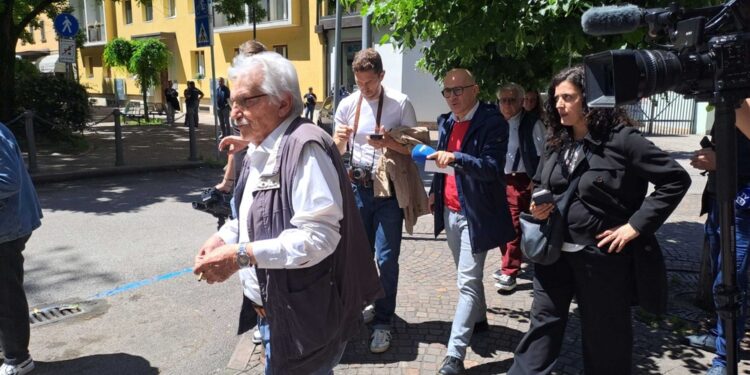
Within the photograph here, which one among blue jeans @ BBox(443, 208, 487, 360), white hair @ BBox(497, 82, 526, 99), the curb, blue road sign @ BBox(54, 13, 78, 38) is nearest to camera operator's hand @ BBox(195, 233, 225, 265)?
blue jeans @ BBox(443, 208, 487, 360)

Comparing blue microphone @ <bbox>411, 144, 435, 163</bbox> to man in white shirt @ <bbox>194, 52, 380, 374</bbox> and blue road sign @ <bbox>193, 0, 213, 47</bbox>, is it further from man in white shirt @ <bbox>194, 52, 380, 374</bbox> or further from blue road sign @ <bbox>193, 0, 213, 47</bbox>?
blue road sign @ <bbox>193, 0, 213, 47</bbox>

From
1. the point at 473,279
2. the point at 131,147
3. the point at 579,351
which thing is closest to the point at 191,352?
the point at 473,279

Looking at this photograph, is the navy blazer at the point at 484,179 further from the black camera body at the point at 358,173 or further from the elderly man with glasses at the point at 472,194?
the black camera body at the point at 358,173

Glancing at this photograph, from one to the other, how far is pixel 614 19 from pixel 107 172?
10090mm

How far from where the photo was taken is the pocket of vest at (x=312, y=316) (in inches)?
83.3

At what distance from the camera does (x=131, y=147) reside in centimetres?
1426

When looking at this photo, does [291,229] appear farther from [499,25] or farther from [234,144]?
[499,25]

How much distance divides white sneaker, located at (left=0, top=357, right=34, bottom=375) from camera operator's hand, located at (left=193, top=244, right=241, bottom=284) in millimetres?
2246

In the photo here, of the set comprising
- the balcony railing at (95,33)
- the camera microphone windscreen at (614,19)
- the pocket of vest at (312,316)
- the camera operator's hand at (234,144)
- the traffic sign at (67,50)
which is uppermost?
the balcony railing at (95,33)

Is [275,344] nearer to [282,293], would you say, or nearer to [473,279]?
[282,293]

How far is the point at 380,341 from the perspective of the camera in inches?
Answer: 148

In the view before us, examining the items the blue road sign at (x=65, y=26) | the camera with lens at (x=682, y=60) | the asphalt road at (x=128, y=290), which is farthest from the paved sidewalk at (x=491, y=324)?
the blue road sign at (x=65, y=26)

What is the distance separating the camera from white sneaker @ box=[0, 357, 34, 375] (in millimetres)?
3488

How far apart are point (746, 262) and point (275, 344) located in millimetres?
2815
